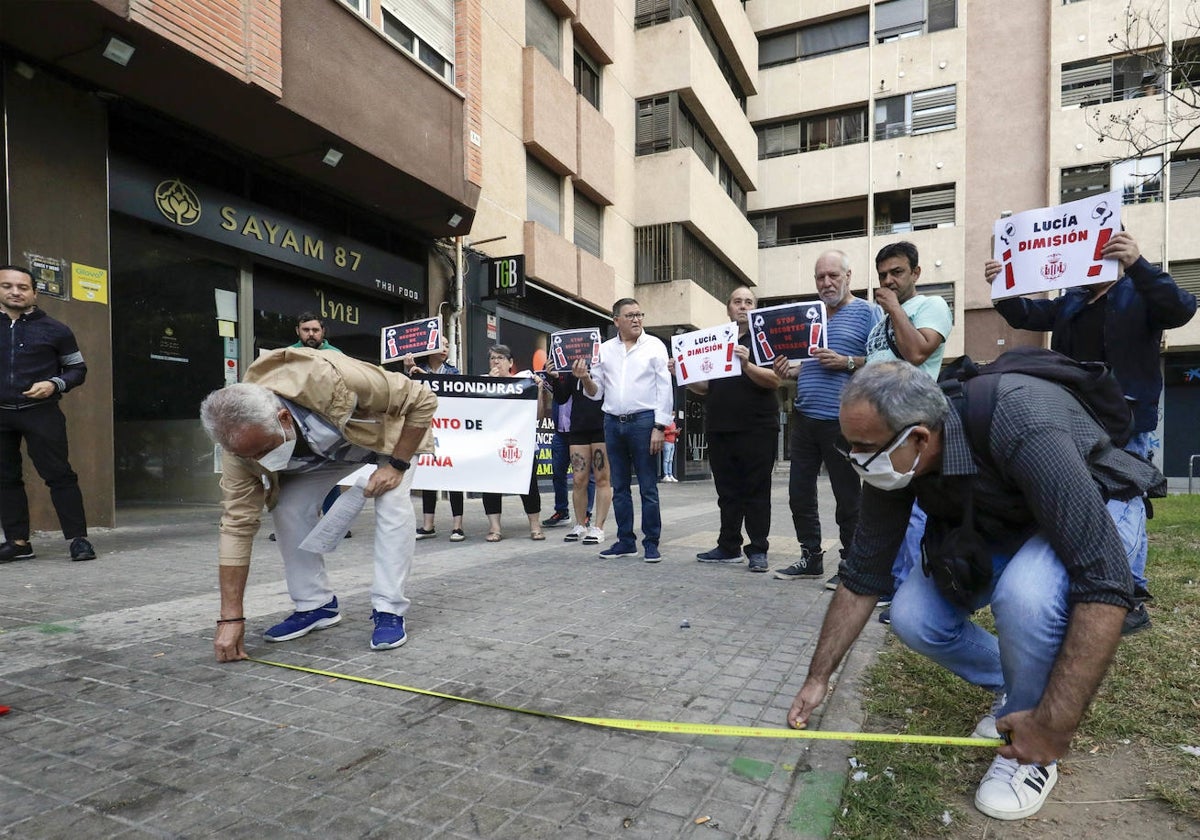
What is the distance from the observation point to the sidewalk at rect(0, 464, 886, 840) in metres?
1.90

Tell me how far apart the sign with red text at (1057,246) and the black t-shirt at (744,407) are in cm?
161

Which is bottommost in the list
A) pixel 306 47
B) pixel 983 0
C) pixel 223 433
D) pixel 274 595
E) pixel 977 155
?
pixel 274 595

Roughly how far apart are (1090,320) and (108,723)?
4355mm

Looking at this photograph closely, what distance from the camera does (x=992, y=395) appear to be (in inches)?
79.1

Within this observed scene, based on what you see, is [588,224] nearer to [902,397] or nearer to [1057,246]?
[1057,246]

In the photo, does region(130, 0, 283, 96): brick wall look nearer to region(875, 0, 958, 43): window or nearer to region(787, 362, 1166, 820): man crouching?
region(787, 362, 1166, 820): man crouching

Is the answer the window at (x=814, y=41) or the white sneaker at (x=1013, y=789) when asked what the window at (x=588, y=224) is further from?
the white sneaker at (x=1013, y=789)

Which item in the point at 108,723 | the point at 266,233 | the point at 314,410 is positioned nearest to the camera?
the point at 108,723

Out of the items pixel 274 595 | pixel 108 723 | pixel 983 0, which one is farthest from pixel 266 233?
pixel 983 0

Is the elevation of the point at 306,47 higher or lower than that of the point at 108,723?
higher

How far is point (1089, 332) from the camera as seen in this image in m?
3.53

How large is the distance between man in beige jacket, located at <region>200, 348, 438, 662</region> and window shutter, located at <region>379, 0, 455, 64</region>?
8395 millimetres

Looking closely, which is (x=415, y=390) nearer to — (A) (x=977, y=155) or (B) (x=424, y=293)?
(B) (x=424, y=293)

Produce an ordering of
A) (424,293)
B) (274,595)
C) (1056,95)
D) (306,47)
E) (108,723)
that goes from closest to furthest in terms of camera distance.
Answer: (108,723)
(274,595)
(306,47)
(424,293)
(1056,95)
